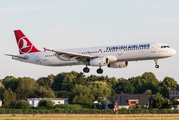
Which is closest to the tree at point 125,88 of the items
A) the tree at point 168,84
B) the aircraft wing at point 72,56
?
the tree at point 168,84

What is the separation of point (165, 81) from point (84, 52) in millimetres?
127502

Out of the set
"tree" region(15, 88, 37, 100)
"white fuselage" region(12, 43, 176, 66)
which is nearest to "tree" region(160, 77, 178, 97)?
"tree" region(15, 88, 37, 100)

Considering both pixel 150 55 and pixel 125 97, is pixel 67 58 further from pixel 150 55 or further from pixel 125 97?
pixel 125 97

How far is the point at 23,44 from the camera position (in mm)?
80312

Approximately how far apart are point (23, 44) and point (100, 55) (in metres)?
20.5

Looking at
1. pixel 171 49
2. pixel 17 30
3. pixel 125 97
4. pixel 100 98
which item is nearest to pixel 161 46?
pixel 171 49

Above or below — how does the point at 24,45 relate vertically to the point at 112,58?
above

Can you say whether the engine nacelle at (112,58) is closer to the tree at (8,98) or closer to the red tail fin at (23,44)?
the red tail fin at (23,44)

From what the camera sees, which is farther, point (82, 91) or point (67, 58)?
point (82, 91)

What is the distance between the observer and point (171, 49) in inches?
2569

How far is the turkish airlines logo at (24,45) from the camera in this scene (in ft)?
260

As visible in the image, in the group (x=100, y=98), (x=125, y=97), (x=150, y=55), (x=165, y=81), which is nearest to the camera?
(x=150, y=55)

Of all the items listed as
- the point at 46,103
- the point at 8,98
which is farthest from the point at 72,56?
the point at 8,98

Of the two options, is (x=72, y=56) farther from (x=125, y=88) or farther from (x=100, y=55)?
(x=125, y=88)
